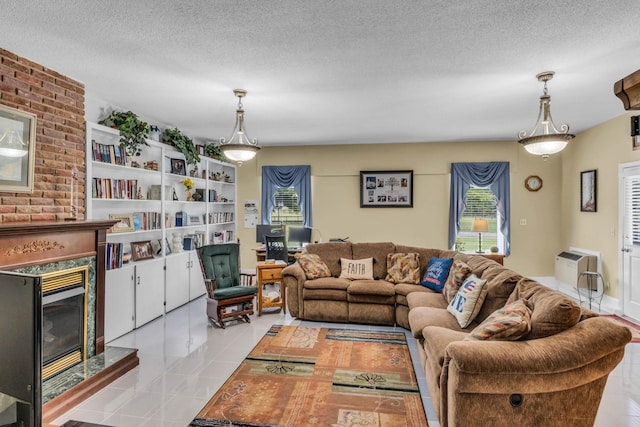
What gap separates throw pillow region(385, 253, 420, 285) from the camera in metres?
4.54

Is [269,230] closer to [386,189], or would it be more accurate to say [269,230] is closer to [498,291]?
[386,189]

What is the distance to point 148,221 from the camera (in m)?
4.62

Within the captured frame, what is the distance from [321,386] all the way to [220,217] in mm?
4359

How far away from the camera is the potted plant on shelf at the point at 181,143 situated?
16.6ft

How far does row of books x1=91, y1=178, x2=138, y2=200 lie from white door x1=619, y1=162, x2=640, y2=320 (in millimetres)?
6475

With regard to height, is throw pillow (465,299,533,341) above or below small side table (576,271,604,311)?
above

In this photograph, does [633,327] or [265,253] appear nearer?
[633,327]

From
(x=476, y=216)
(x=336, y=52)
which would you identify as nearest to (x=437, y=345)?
(x=336, y=52)

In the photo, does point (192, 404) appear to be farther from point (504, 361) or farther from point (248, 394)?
point (504, 361)

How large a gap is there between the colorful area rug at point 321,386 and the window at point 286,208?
3.40 m

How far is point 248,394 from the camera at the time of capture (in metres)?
2.75

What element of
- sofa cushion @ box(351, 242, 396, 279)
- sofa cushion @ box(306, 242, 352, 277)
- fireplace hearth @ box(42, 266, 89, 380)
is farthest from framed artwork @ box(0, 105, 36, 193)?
sofa cushion @ box(351, 242, 396, 279)

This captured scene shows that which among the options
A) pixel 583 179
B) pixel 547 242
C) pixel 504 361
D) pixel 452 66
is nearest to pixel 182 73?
pixel 452 66

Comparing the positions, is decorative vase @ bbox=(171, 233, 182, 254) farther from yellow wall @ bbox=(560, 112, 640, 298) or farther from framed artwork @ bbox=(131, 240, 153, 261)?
yellow wall @ bbox=(560, 112, 640, 298)
